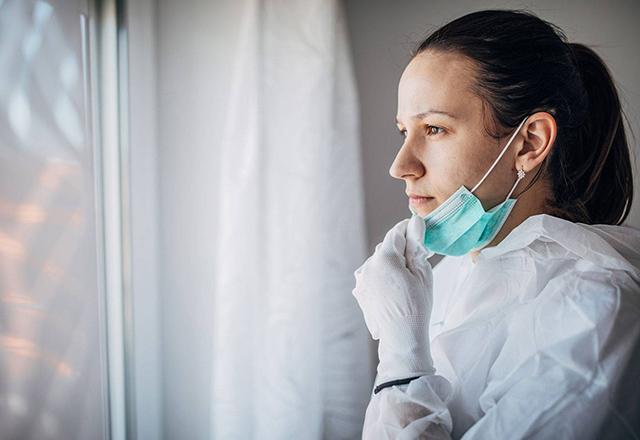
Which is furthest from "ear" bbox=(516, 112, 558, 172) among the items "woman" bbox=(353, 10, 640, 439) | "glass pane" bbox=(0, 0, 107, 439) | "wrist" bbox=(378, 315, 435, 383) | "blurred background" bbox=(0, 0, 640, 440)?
"glass pane" bbox=(0, 0, 107, 439)

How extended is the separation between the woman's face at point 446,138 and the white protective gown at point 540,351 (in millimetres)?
118

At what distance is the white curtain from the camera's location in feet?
3.34

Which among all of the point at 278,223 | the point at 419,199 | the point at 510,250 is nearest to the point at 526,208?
the point at 510,250

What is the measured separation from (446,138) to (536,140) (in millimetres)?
158

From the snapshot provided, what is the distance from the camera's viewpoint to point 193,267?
1104mm

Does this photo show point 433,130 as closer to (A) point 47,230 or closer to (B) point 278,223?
(B) point 278,223

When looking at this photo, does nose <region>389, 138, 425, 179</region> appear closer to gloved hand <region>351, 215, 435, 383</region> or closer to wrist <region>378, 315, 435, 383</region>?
gloved hand <region>351, 215, 435, 383</region>

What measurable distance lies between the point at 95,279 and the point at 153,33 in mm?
545

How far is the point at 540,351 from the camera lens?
660mm

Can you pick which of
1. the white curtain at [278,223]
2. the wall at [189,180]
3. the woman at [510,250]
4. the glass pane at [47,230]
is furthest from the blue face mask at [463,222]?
the glass pane at [47,230]

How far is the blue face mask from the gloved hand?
0.04 m

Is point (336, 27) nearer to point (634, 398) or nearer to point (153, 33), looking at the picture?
point (153, 33)

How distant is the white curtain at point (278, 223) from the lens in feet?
3.34

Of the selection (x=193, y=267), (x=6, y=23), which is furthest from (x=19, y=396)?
(x=6, y=23)
